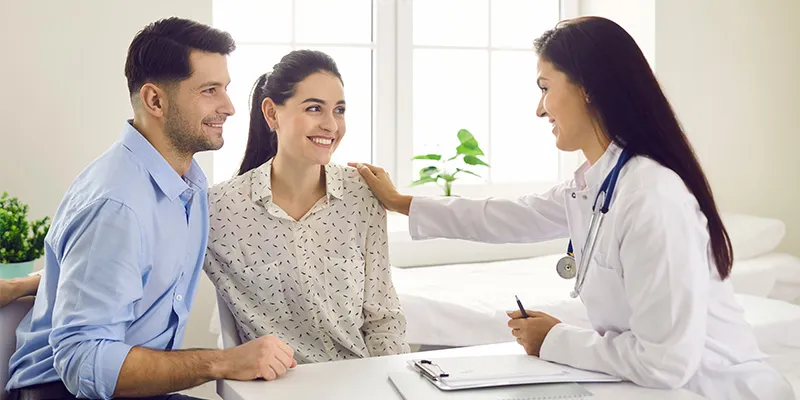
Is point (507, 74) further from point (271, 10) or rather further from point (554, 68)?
point (554, 68)

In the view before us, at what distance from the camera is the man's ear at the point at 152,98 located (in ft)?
5.62

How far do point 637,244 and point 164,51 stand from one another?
1.03 m

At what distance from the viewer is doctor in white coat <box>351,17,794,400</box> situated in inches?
54.3

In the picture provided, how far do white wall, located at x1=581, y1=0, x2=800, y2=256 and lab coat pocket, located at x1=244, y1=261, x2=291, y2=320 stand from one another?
7.49 feet

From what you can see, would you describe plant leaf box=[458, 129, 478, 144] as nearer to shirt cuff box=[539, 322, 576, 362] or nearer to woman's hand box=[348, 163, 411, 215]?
woman's hand box=[348, 163, 411, 215]

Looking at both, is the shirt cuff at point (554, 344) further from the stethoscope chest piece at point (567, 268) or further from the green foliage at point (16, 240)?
the green foliage at point (16, 240)

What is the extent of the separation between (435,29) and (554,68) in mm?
2104

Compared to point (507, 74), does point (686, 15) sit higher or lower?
higher

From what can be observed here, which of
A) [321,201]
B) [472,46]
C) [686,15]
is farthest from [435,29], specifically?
[321,201]

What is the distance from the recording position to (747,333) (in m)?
1.53

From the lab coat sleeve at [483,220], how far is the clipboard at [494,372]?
60 cm

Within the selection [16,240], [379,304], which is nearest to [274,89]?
[379,304]

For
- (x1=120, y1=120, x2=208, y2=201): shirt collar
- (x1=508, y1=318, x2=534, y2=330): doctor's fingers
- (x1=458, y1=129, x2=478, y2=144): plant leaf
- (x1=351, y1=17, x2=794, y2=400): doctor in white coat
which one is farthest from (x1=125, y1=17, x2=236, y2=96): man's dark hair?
(x1=458, y1=129, x2=478, y2=144): plant leaf

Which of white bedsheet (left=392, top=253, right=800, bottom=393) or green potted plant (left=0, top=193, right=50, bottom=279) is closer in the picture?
green potted plant (left=0, top=193, right=50, bottom=279)
